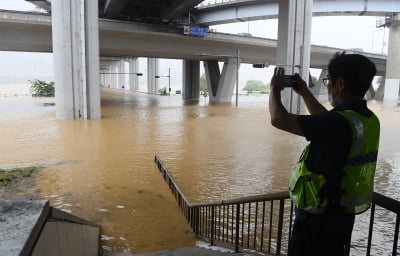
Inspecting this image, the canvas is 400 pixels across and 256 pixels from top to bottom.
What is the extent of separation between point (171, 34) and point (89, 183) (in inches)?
888

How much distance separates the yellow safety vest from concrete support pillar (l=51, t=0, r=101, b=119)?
62.1 ft

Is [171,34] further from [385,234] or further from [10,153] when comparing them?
[385,234]

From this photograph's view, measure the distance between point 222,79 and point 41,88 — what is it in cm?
2561

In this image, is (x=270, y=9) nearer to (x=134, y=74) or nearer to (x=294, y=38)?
(x=294, y=38)

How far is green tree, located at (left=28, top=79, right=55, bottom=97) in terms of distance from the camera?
46625mm

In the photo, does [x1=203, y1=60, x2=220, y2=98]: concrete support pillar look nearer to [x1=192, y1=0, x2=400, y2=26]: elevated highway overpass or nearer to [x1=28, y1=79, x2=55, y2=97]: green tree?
[x1=192, y1=0, x2=400, y2=26]: elevated highway overpass

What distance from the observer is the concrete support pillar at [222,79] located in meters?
36.2

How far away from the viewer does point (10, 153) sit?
1086cm

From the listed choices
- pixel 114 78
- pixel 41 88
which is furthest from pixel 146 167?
pixel 114 78

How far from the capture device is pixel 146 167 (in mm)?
9359

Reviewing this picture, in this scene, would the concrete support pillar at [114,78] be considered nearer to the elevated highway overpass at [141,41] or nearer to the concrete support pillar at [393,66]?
the elevated highway overpass at [141,41]

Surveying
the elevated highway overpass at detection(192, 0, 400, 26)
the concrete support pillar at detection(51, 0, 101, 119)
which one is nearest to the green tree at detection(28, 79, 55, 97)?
the elevated highway overpass at detection(192, 0, 400, 26)

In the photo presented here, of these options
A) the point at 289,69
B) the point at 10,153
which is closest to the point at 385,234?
the point at 10,153

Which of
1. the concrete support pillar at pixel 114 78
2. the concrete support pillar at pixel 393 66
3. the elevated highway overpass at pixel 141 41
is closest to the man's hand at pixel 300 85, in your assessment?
the elevated highway overpass at pixel 141 41
